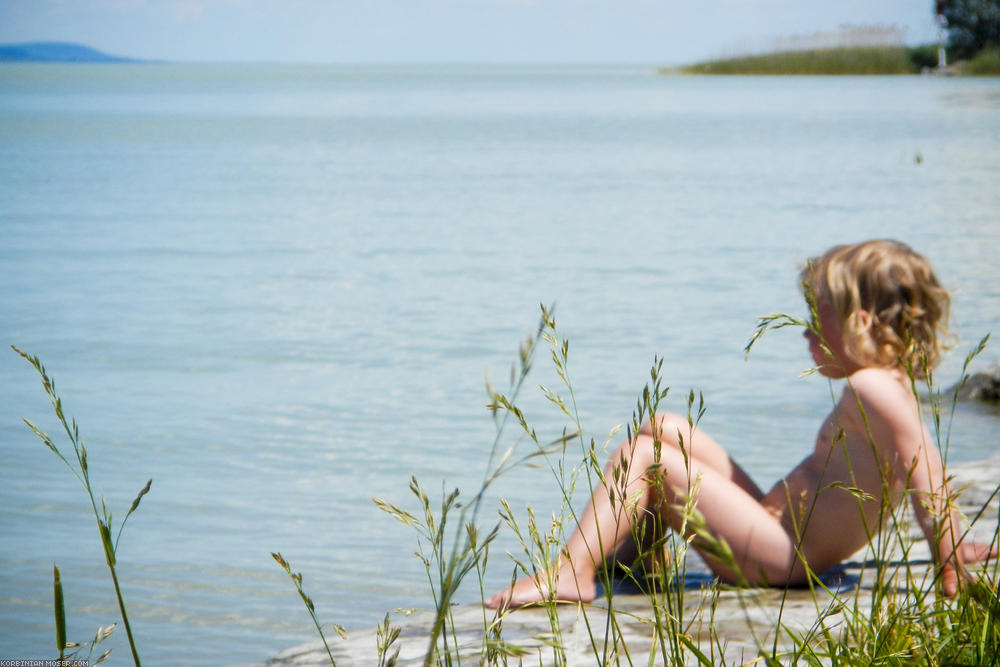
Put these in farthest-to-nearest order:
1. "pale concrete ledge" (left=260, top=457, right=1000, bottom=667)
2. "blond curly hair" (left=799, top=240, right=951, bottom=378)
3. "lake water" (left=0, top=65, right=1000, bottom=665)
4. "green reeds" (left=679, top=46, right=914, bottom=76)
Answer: "green reeds" (left=679, top=46, right=914, bottom=76)
"lake water" (left=0, top=65, right=1000, bottom=665)
"blond curly hair" (left=799, top=240, right=951, bottom=378)
"pale concrete ledge" (left=260, top=457, right=1000, bottom=667)

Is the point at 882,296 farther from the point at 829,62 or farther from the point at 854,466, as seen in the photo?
the point at 829,62

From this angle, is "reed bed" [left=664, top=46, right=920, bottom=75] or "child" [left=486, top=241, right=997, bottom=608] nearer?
"child" [left=486, top=241, right=997, bottom=608]

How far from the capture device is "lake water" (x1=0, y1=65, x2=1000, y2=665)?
394 centimetres

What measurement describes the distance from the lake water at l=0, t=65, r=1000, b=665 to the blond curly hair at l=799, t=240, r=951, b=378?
1.35m

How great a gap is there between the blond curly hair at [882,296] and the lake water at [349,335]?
1.35 meters

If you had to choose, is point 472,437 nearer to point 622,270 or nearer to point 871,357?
point 871,357

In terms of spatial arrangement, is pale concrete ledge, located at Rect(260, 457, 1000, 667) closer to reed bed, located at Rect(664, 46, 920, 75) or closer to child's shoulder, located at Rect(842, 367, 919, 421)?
child's shoulder, located at Rect(842, 367, 919, 421)

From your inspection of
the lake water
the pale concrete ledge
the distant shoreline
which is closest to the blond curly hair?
the pale concrete ledge

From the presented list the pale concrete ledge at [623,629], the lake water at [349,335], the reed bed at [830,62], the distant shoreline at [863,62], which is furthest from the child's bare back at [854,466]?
the reed bed at [830,62]

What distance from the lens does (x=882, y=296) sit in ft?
9.07

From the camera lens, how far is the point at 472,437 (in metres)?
5.60

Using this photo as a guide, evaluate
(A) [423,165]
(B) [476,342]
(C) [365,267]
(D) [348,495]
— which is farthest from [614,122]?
(D) [348,495]

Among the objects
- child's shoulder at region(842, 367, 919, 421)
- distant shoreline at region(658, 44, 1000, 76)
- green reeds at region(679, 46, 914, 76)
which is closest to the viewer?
child's shoulder at region(842, 367, 919, 421)

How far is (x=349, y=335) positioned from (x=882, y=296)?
565 centimetres
